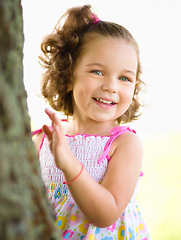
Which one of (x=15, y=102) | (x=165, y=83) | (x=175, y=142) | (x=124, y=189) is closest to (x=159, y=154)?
(x=175, y=142)

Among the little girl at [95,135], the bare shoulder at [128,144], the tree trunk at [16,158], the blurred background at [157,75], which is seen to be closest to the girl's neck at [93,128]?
the little girl at [95,135]

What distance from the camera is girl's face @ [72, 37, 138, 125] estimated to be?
3.71 ft

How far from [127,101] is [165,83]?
109 inches

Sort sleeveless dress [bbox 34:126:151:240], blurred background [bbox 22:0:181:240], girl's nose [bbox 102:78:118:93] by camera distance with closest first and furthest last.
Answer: sleeveless dress [bbox 34:126:151:240]
girl's nose [bbox 102:78:118:93]
blurred background [bbox 22:0:181:240]

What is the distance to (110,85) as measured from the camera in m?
1.12

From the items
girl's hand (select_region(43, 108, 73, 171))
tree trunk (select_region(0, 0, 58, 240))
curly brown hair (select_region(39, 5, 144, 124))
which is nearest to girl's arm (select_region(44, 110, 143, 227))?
girl's hand (select_region(43, 108, 73, 171))

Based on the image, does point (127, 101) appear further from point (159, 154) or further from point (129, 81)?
point (159, 154)

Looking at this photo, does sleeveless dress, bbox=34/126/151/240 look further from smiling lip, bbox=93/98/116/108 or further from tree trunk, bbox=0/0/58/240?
tree trunk, bbox=0/0/58/240

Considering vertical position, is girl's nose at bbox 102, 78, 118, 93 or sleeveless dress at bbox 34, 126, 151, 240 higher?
girl's nose at bbox 102, 78, 118, 93

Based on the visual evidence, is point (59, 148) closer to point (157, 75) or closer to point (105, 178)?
point (105, 178)

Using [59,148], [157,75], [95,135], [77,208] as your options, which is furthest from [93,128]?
[157,75]

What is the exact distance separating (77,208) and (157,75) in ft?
9.11

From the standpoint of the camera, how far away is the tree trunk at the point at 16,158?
1.13 ft

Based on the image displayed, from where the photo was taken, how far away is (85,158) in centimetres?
113
